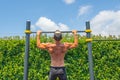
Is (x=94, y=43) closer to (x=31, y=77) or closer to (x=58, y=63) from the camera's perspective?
(x=31, y=77)

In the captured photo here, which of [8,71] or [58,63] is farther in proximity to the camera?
[8,71]

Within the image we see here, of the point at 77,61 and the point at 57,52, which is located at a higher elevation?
the point at 57,52

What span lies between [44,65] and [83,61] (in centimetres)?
117

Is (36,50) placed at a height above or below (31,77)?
above

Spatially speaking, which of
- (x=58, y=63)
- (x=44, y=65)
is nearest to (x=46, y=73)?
(x=44, y=65)

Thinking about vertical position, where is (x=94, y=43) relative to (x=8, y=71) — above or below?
above

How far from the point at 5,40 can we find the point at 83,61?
99.2 inches

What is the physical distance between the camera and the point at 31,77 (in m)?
12.1

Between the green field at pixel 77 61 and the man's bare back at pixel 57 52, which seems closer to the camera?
the man's bare back at pixel 57 52

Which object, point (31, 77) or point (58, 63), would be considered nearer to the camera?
point (58, 63)

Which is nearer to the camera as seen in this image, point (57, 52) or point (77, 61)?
point (57, 52)

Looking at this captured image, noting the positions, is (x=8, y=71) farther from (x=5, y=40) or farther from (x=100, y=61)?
(x=100, y=61)

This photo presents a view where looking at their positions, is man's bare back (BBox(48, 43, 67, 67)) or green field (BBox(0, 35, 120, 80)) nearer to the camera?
man's bare back (BBox(48, 43, 67, 67))

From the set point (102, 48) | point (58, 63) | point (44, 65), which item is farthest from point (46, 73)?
point (58, 63)
